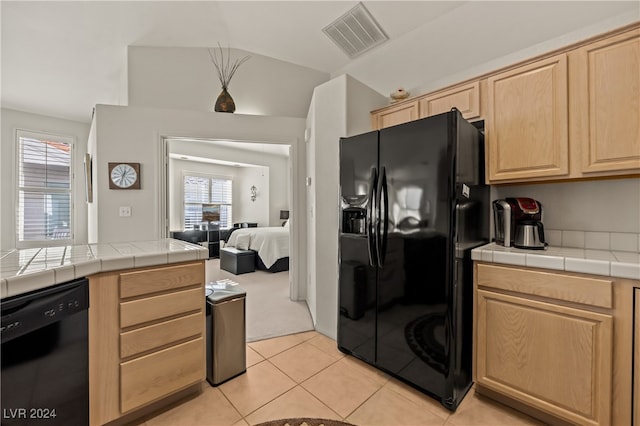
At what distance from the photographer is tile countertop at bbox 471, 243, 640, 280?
1245mm

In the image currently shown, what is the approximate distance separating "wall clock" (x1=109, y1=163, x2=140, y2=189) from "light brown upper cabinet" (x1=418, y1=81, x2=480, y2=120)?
2.99m

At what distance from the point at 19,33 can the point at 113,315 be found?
3450 millimetres

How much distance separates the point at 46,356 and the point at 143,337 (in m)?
0.38

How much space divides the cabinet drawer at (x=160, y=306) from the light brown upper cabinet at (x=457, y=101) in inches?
88.0

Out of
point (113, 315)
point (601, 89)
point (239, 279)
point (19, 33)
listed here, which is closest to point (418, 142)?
point (601, 89)

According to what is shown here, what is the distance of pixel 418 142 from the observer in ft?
5.49

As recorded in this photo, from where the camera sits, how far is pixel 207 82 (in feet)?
11.4

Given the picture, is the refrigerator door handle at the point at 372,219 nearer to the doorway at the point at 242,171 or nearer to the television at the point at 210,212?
the doorway at the point at 242,171

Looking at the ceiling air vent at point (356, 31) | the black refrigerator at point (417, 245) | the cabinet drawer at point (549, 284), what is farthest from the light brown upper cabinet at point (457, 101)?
the cabinet drawer at point (549, 284)

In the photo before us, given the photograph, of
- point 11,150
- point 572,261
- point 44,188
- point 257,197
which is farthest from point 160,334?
point 257,197

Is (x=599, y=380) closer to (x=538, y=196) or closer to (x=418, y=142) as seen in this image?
(x=538, y=196)

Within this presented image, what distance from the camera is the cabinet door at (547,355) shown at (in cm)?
130

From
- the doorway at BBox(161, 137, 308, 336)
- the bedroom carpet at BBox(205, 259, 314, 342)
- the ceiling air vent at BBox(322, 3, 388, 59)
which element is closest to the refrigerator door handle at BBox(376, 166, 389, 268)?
the bedroom carpet at BBox(205, 259, 314, 342)

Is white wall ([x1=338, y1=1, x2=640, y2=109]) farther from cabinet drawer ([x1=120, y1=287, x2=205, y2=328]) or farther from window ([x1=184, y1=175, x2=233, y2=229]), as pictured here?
window ([x1=184, y1=175, x2=233, y2=229])
